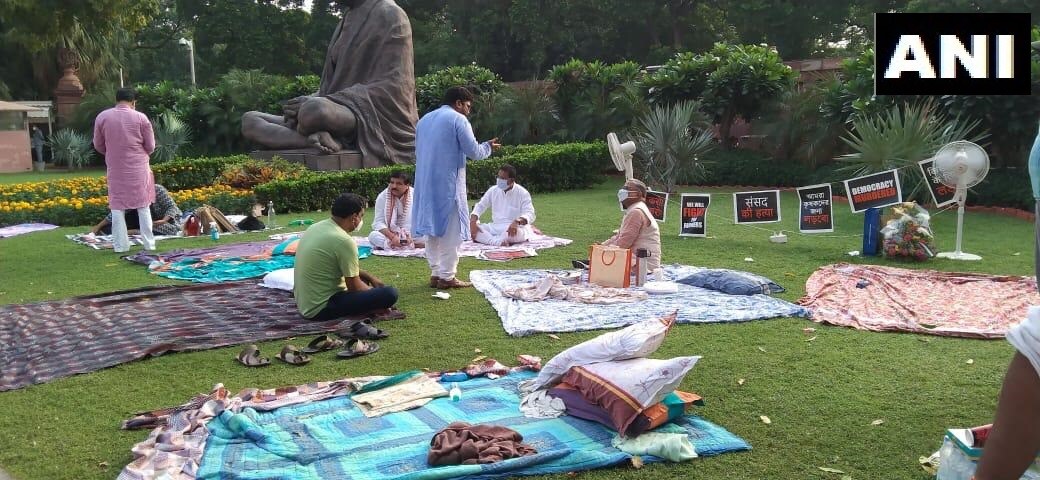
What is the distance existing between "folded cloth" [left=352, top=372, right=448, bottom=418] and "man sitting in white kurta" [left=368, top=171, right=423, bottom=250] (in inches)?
184

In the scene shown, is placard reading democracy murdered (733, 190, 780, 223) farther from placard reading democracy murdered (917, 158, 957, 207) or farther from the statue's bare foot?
the statue's bare foot

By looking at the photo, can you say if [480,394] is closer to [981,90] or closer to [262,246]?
[262,246]

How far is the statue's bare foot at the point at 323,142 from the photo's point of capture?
13844 mm

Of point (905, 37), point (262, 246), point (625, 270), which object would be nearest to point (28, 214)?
point (262, 246)

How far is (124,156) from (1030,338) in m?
8.89

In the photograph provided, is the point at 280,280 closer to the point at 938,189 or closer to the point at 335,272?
the point at 335,272

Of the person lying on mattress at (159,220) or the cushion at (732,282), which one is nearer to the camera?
the cushion at (732,282)

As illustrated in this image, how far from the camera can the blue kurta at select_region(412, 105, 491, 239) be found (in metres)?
7.21

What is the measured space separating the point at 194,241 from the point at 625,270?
5.55m

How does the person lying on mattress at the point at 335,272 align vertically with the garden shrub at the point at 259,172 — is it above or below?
below

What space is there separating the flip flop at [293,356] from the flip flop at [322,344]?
11 centimetres

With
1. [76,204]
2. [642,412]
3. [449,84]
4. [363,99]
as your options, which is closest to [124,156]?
[76,204]

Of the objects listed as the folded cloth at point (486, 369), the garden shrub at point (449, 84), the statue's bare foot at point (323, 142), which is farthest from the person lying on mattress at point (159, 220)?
the garden shrub at point (449, 84)

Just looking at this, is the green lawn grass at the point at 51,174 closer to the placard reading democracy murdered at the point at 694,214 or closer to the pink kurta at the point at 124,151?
the pink kurta at the point at 124,151
